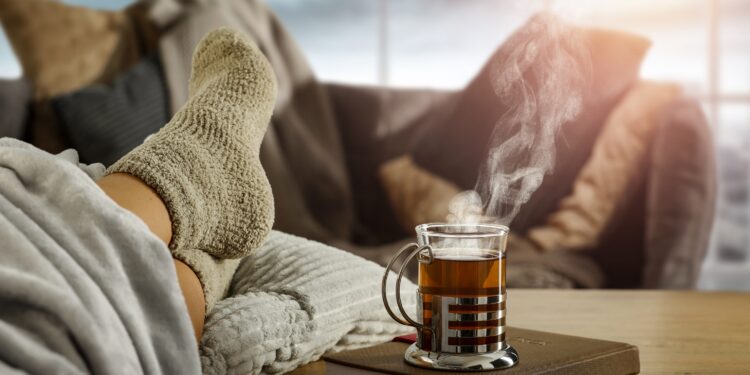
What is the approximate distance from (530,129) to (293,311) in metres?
0.46

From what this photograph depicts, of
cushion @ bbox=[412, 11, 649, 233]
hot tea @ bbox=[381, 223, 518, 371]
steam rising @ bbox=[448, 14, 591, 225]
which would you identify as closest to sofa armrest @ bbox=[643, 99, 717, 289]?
cushion @ bbox=[412, 11, 649, 233]

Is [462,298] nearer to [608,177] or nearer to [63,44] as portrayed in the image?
[608,177]

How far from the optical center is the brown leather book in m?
0.74

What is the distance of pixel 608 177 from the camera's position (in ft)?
7.23

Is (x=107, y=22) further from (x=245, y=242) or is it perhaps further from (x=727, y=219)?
(x=727, y=219)

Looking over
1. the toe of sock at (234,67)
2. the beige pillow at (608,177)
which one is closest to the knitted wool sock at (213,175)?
the toe of sock at (234,67)

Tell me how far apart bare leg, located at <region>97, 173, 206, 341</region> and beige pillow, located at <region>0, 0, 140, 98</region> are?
1605 mm

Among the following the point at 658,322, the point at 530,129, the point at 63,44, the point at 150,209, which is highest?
the point at 63,44

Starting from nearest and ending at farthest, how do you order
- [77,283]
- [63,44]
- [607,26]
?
1. [77,283]
2. [63,44]
3. [607,26]

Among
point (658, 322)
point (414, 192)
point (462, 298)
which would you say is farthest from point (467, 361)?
point (414, 192)

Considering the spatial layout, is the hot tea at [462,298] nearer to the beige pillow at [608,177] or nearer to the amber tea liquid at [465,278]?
the amber tea liquid at [465,278]

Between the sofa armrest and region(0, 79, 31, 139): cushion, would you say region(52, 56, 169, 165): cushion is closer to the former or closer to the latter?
region(0, 79, 31, 139): cushion

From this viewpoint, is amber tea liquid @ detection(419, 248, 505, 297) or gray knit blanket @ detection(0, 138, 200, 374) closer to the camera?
gray knit blanket @ detection(0, 138, 200, 374)

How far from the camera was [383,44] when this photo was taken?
3.12 metres
